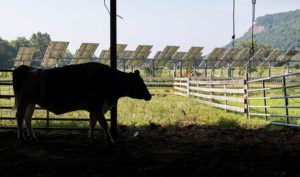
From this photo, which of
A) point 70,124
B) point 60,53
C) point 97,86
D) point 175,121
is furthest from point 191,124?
point 60,53

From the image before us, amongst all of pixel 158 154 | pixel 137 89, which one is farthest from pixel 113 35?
pixel 158 154

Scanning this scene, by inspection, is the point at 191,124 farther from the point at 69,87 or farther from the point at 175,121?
the point at 69,87

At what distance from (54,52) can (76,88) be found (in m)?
30.8

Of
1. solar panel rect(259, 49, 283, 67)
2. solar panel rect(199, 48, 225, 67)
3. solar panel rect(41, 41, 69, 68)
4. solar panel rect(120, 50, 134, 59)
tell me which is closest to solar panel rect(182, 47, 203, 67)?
solar panel rect(199, 48, 225, 67)

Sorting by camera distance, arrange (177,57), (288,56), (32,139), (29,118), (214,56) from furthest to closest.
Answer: (288,56) → (214,56) → (177,57) → (29,118) → (32,139)

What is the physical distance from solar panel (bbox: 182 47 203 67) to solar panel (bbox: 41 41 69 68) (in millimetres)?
13954

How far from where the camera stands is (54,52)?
36.8 m

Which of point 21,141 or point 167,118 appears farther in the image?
point 167,118

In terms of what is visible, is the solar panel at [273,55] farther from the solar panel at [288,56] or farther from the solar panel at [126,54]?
the solar panel at [126,54]

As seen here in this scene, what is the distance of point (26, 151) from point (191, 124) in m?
5.23

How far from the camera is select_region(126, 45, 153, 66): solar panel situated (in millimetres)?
39688

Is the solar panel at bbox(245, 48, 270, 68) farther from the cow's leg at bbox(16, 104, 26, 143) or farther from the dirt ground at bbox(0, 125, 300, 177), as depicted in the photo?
the cow's leg at bbox(16, 104, 26, 143)

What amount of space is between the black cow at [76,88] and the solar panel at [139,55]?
105 ft

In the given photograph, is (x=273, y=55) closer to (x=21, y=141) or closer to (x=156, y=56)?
(x=156, y=56)
